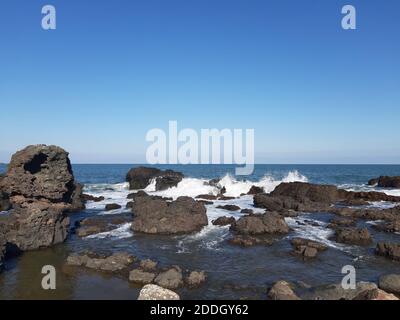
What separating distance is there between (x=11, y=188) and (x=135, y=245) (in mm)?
7898

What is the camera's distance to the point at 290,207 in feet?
111

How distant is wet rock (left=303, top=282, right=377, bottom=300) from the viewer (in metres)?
13.0

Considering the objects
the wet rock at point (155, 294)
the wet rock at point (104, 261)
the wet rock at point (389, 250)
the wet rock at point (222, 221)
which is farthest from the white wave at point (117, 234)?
the wet rock at point (389, 250)

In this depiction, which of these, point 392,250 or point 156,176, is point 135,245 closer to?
point 392,250

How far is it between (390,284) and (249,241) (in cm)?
880

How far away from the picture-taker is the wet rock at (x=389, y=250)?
60.9 feet

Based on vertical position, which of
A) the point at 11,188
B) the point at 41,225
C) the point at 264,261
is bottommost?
the point at 264,261

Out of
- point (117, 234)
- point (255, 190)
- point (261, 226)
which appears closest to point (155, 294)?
point (117, 234)

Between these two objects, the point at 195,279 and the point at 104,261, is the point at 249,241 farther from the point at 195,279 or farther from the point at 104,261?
the point at 104,261

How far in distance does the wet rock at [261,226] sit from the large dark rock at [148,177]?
27877 millimetres

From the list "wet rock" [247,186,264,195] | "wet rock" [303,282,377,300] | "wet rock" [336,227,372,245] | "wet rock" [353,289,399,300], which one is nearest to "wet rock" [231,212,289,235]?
"wet rock" [336,227,372,245]

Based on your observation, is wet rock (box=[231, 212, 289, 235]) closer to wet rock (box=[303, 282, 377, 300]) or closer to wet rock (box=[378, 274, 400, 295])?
wet rock (box=[378, 274, 400, 295])
